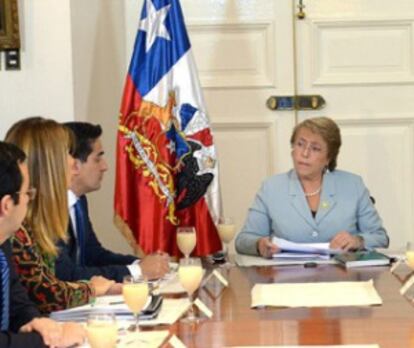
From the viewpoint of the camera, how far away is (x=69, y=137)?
2.79 metres

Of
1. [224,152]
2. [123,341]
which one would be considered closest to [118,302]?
[123,341]

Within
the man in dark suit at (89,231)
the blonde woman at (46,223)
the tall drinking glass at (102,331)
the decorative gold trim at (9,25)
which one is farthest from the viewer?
the decorative gold trim at (9,25)

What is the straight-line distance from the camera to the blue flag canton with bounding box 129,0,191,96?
4.30 meters

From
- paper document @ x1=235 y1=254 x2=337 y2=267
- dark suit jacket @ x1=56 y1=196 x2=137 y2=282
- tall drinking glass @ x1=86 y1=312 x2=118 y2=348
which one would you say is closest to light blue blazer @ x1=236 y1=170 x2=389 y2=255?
paper document @ x1=235 y1=254 x2=337 y2=267

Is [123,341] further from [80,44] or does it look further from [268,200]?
[80,44]

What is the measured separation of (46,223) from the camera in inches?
102

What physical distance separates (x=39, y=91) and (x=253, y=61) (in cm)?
135

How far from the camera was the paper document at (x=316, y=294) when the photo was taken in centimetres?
252

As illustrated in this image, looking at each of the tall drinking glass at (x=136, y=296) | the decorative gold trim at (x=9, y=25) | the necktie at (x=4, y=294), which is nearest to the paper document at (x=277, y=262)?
the tall drinking glass at (x=136, y=296)

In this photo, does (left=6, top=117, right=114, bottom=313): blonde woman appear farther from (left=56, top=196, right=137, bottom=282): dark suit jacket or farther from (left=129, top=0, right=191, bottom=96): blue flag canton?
(left=129, top=0, right=191, bottom=96): blue flag canton

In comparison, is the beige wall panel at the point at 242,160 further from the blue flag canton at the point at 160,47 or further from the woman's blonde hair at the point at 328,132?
the woman's blonde hair at the point at 328,132

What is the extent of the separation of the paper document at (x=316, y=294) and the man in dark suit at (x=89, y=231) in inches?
16.3

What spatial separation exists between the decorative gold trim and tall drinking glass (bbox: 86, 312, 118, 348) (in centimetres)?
246

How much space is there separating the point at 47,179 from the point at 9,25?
5.60 feet
